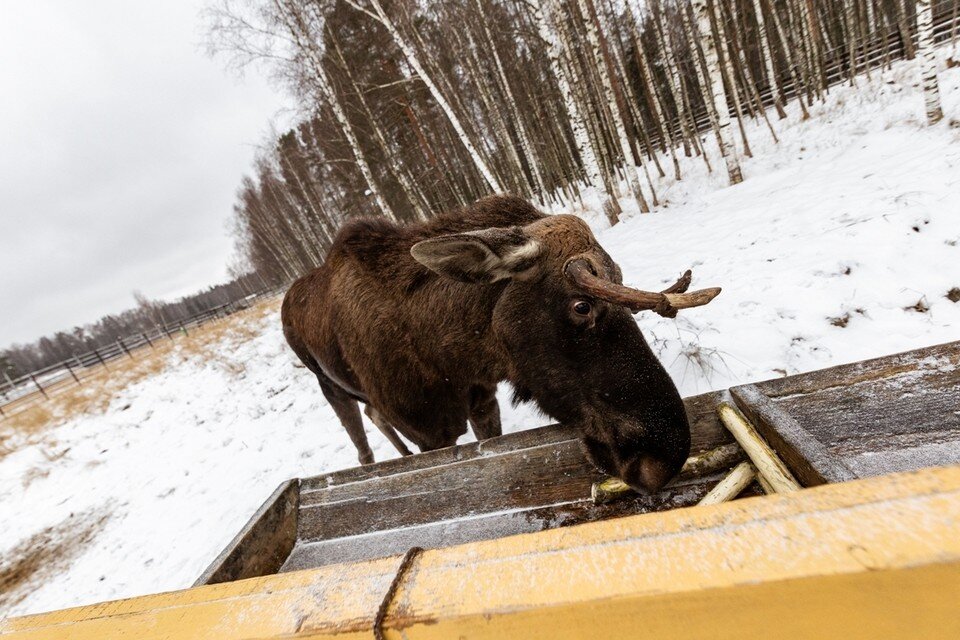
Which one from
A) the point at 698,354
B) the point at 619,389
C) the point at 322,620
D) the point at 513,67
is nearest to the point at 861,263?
the point at 698,354

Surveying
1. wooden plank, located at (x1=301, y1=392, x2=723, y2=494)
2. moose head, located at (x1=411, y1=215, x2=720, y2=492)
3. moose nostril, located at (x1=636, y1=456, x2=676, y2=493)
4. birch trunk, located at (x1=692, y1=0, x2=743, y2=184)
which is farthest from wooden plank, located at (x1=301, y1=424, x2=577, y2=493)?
birch trunk, located at (x1=692, y1=0, x2=743, y2=184)

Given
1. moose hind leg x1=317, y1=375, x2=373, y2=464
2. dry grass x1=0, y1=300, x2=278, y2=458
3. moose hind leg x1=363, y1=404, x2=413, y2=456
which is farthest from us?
dry grass x1=0, y1=300, x2=278, y2=458

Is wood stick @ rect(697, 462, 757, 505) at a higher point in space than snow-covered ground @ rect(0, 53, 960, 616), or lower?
higher

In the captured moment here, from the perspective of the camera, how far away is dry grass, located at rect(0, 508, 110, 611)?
5859 mm

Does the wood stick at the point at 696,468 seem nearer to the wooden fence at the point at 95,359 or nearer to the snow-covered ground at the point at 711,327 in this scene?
the snow-covered ground at the point at 711,327

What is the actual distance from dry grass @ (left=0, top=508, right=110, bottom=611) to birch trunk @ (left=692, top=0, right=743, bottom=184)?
15.3 meters

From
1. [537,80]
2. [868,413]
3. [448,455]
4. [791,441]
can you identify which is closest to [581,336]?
[791,441]

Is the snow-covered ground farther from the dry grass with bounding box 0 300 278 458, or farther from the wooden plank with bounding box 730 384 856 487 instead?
the dry grass with bounding box 0 300 278 458

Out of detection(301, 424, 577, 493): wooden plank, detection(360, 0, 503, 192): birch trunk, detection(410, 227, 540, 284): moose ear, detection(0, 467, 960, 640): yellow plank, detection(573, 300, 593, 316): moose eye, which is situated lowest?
detection(301, 424, 577, 493): wooden plank

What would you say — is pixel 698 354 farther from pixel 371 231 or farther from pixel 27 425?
pixel 27 425

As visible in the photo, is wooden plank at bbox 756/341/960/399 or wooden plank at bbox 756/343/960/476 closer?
wooden plank at bbox 756/343/960/476

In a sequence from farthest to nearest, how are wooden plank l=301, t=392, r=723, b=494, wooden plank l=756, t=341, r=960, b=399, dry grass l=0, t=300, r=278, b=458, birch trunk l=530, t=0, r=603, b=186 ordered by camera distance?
1. dry grass l=0, t=300, r=278, b=458
2. birch trunk l=530, t=0, r=603, b=186
3. wooden plank l=301, t=392, r=723, b=494
4. wooden plank l=756, t=341, r=960, b=399

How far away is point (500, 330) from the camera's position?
2447 millimetres

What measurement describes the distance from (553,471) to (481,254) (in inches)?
52.0
